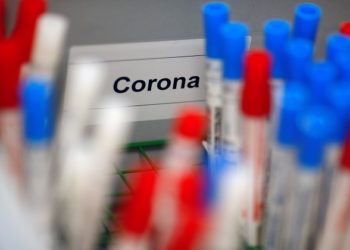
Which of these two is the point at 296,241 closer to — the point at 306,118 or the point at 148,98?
A: the point at 306,118

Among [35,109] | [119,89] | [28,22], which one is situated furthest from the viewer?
[119,89]

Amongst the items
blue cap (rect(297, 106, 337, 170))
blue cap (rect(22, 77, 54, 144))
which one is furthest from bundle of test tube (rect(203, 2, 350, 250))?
blue cap (rect(22, 77, 54, 144))

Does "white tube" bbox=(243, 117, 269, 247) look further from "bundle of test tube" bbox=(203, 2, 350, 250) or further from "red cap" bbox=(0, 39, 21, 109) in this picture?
"red cap" bbox=(0, 39, 21, 109)

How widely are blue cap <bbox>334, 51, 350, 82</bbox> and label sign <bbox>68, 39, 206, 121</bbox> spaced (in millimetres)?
172

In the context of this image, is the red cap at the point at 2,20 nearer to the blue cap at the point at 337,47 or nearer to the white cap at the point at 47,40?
the white cap at the point at 47,40

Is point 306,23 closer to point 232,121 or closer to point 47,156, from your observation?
point 232,121

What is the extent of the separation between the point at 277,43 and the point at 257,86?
5 centimetres

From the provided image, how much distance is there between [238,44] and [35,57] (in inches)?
5.7

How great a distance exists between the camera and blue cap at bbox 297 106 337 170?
38 cm

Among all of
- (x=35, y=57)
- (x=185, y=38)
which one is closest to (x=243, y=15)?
(x=185, y=38)

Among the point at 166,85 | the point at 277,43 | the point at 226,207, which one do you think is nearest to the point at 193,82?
the point at 166,85

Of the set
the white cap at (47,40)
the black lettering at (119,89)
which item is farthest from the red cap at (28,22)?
the black lettering at (119,89)

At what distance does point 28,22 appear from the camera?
0.48 m

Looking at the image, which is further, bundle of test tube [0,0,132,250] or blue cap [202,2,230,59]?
blue cap [202,2,230,59]
